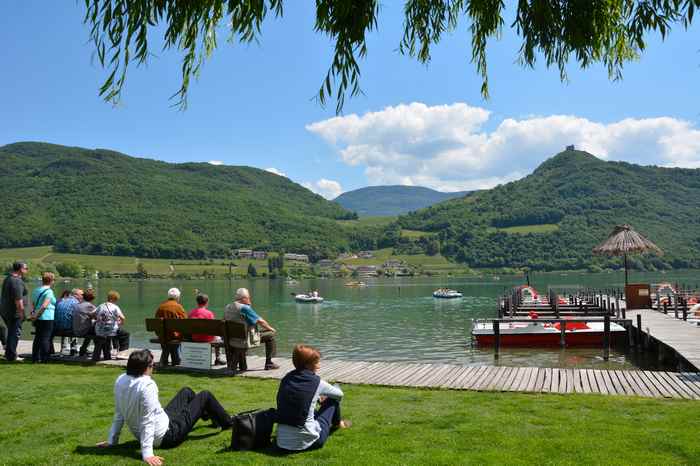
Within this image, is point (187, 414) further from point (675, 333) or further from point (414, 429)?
point (675, 333)

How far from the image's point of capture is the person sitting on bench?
19.4ft

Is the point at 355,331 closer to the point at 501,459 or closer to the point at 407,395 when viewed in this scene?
the point at 407,395

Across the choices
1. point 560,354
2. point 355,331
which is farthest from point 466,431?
point 355,331

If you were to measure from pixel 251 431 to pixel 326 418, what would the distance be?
828 mm

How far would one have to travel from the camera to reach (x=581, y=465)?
558 centimetres

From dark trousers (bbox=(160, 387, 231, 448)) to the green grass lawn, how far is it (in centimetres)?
12

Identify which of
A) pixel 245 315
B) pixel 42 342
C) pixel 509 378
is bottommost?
pixel 509 378

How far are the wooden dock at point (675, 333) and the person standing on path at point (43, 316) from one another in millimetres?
13809

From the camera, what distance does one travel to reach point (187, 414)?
6508mm

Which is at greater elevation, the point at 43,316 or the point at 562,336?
the point at 43,316

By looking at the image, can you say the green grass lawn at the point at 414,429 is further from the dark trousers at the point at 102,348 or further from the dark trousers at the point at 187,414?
the dark trousers at the point at 102,348

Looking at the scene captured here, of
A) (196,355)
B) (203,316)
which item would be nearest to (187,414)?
(196,355)

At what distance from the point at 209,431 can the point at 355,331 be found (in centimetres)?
3448

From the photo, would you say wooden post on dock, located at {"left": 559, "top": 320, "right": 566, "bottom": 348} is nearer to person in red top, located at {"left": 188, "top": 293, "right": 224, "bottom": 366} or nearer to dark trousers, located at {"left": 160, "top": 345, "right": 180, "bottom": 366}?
person in red top, located at {"left": 188, "top": 293, "right": 224, "bottom": 366}
